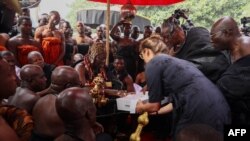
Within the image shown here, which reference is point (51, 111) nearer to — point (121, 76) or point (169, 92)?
point (169, 92)

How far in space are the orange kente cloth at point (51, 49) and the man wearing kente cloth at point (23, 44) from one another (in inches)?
8.5

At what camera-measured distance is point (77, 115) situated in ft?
7.92

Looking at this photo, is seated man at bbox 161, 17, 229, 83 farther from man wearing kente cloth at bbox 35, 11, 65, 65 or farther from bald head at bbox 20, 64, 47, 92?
man wearing kente cloth at bbox 35, 11, 65, 65

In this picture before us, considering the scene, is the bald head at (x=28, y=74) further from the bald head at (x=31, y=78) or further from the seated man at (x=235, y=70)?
the seated man at (x=235, y=70)

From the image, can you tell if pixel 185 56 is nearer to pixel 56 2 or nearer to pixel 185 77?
pixel 185 77

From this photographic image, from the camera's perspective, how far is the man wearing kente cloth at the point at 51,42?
21.1 feet

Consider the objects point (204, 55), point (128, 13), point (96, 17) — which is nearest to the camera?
point (204, 55)

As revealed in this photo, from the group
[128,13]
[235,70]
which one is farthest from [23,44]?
[235,70]

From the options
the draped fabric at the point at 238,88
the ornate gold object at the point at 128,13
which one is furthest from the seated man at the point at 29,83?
the ornate gold object at the point at 128,13

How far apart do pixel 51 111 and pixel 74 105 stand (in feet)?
2.87

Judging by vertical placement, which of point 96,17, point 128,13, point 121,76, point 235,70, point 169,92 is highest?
point 128,13

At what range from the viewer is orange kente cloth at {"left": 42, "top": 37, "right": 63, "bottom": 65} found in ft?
21.1

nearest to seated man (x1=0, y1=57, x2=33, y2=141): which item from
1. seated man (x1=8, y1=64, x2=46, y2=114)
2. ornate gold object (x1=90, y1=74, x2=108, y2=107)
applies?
seated man (x1=8, y1=64, x2=46, y2=114)

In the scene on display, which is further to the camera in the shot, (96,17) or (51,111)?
(96,17)
